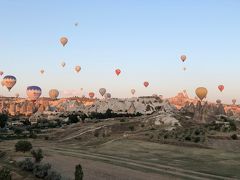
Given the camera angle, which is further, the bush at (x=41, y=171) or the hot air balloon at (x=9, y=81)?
the hot air balloon at (x=9, y=81)

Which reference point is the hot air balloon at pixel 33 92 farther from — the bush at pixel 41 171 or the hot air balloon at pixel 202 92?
the bush at pixel 41 171

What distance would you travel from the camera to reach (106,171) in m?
33.9

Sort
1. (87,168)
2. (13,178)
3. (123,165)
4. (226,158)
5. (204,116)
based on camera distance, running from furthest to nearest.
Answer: (204,116)
(226,158)
(123,165)
(87,168)
(13,178)

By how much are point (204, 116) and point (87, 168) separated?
68904 millimetres

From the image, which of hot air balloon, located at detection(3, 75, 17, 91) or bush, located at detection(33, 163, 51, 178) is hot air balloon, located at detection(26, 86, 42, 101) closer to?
hot air balloon, located at detection(3, 75, 17, 91)

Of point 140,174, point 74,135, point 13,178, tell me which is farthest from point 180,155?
point 74,135

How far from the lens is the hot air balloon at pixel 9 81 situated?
15462 centimetres

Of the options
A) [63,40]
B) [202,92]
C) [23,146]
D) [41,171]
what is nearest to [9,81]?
[63,40]

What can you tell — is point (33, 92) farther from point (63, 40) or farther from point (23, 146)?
point (23, 146)

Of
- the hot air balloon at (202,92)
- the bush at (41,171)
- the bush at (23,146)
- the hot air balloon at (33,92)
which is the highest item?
the hot air balloon at (33,92)

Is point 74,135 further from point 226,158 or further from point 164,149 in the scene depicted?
point 226,158

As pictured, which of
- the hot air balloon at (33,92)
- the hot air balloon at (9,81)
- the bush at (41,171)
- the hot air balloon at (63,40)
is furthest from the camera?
the hot air balloon at (33,92)

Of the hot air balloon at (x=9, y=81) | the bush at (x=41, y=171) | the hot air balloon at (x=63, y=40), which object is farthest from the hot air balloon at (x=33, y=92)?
the bush at (x=41, y=171)

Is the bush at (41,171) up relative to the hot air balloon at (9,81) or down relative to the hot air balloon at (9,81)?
down
